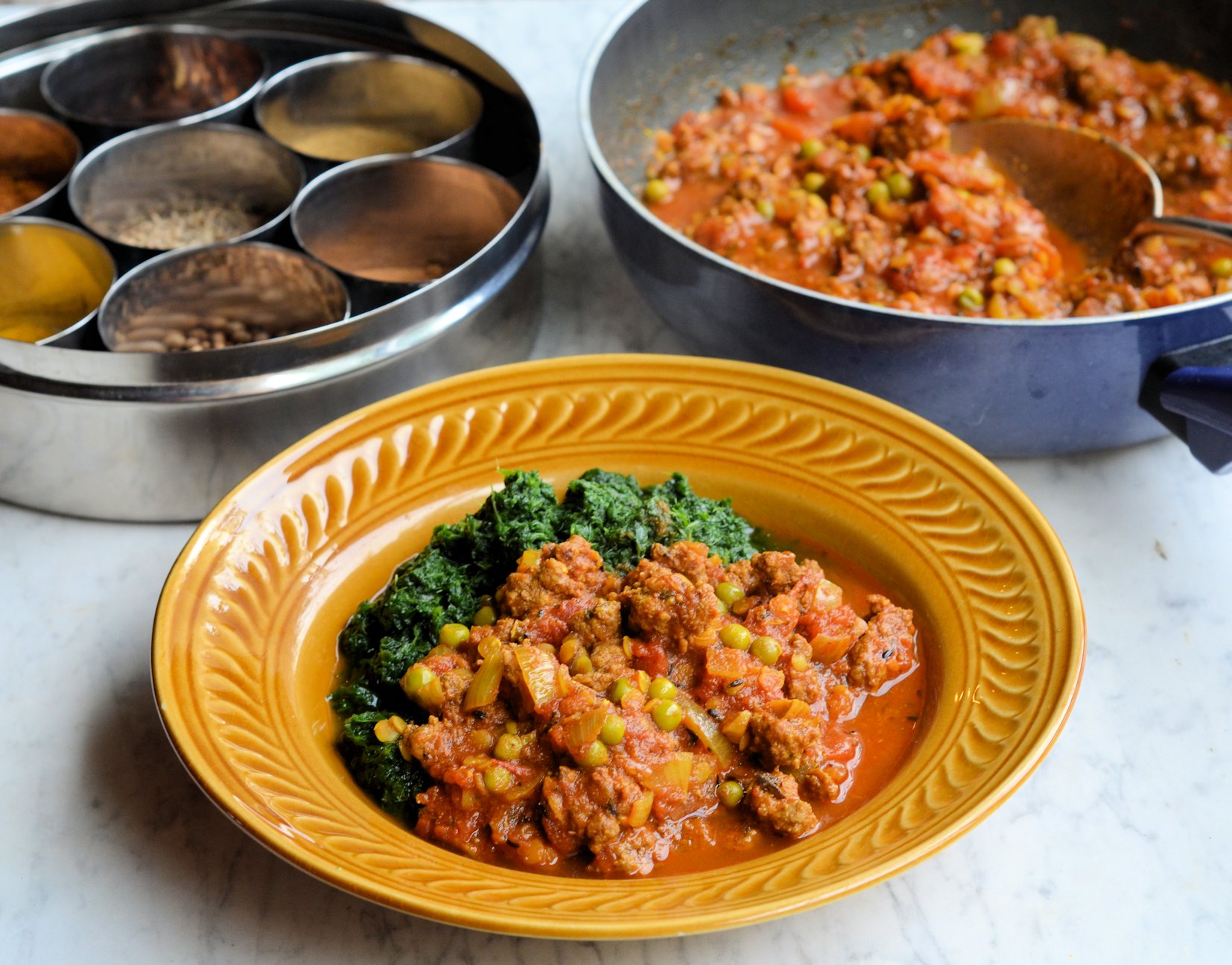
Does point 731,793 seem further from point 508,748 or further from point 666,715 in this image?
point 508,748

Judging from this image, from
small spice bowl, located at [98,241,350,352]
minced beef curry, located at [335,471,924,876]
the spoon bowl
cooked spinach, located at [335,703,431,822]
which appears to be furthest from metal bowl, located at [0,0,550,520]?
the spoon bowl

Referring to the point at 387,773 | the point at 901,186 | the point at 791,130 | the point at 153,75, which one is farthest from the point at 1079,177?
the point at 153,75

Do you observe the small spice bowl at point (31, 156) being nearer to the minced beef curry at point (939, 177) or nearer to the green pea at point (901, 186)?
the minced beef curry at point (939, 177)

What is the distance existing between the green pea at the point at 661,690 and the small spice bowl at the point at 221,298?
1.55 meters

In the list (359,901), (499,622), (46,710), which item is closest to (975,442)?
(499,622)

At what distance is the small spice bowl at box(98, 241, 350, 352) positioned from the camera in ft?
11.4

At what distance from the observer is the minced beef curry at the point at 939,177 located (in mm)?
3543

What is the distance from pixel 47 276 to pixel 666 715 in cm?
253

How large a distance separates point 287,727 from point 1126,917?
1806mm

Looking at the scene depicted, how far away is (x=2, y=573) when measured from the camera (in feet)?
10.7

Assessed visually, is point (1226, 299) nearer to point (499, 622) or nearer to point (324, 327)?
point (499, 622)

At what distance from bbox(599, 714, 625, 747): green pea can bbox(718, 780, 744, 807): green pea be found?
0.86 ft

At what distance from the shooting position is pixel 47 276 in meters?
3.69

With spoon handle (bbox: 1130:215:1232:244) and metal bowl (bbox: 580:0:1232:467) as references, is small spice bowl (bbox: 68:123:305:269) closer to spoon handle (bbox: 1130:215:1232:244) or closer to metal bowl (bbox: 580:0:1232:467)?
metal bowl (bbox: 580:0:1232:467)
